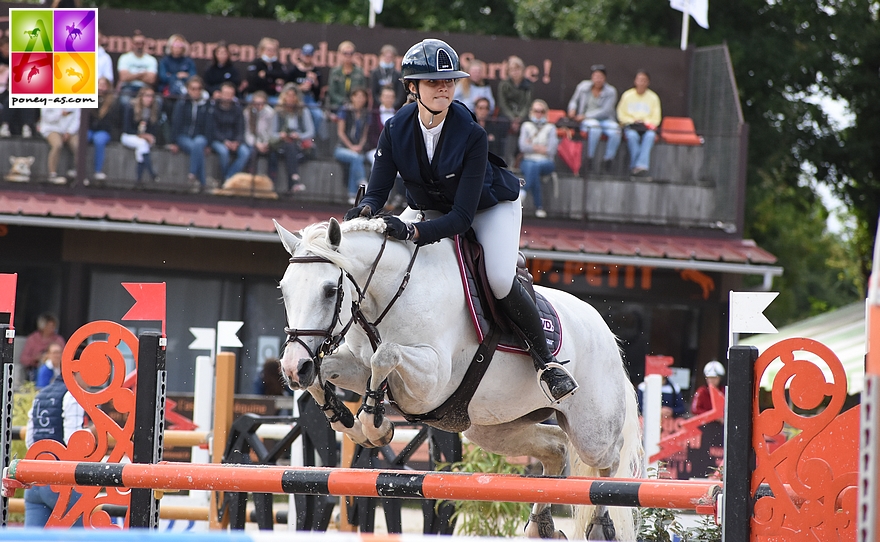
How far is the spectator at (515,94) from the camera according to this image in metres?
12.2

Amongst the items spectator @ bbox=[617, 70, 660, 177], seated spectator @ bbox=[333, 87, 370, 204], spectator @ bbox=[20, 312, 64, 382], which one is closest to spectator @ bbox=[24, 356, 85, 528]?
spectator @ bbox=[20, 312, 64, 382]

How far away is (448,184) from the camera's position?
394cm

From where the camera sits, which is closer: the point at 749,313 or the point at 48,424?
the point at 749,313

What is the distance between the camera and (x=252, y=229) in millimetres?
11281

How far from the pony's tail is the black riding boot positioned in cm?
90

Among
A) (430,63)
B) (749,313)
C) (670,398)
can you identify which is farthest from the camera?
(670,398)

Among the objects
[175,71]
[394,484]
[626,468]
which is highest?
[175,71]

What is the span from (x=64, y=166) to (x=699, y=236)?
729 centimetres

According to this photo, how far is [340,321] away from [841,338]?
12.1 meters

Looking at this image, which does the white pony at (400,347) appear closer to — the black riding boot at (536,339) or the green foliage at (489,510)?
the black riding boot at (536,339)

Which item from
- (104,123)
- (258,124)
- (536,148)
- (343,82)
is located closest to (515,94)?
(536,148)

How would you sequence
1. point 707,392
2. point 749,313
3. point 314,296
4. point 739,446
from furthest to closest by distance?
point 707,392 → point 314,296 → point 749,313 → point 739,446

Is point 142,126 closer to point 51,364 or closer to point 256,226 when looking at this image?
point 256,226

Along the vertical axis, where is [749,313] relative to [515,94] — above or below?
below
